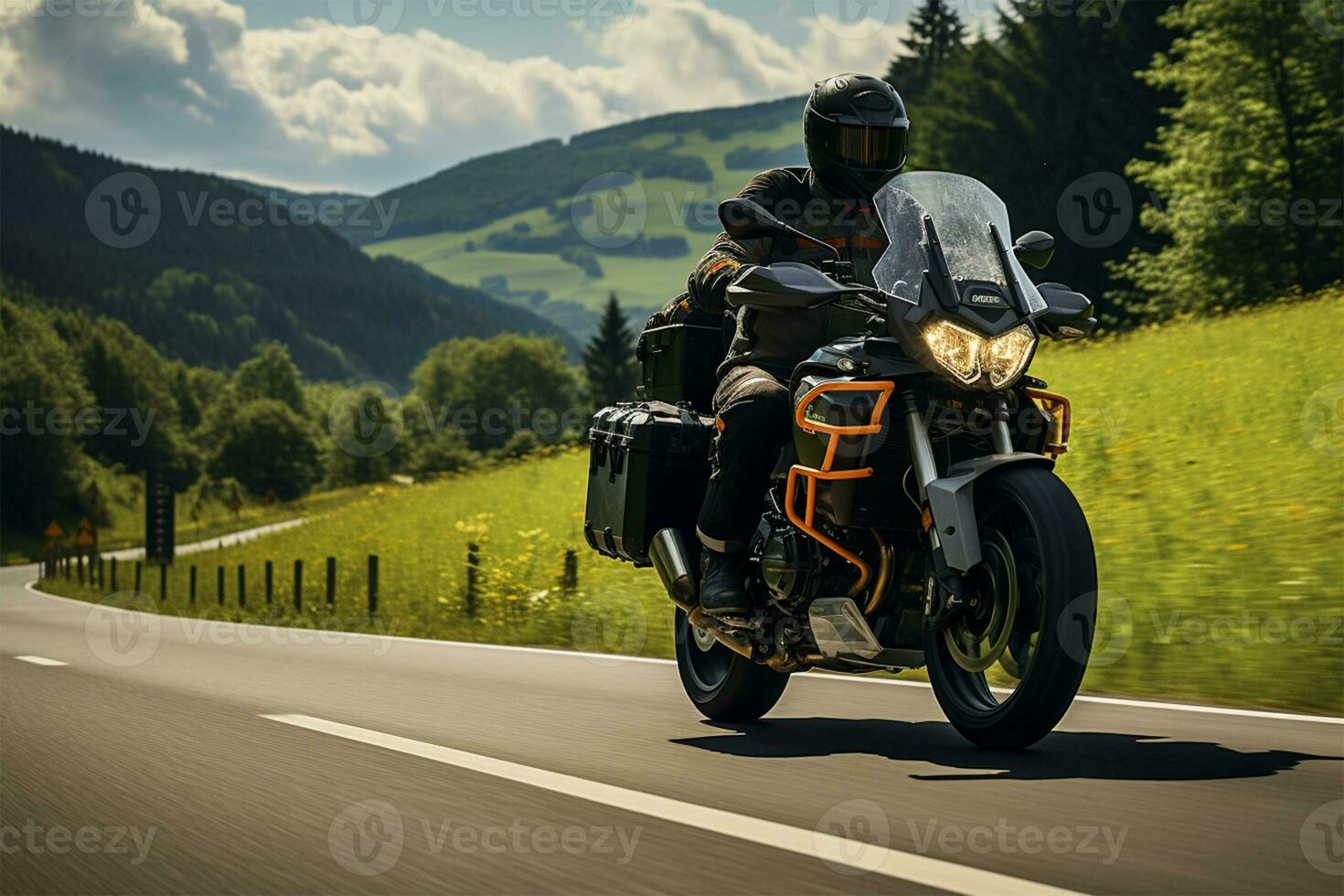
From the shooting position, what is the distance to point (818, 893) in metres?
3.66

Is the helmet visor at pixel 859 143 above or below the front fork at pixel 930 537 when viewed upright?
above

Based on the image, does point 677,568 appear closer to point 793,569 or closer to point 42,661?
point 793,569

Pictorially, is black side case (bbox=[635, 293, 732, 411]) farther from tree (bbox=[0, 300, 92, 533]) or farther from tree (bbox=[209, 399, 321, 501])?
tree (bbox=[209, 399, 321, 501])

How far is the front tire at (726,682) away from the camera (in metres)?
6.96

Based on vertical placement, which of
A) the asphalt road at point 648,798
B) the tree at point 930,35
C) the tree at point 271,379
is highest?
the tree at point 930,35

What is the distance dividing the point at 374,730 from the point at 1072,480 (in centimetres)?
918

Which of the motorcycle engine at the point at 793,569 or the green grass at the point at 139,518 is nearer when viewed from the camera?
the motorcycle engine at the point at 793,569

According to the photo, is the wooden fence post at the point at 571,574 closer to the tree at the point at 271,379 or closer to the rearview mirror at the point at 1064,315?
the rearview mirror at the point at 1064,315

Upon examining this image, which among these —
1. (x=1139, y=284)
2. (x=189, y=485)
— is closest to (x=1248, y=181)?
(x=1139, y=284)

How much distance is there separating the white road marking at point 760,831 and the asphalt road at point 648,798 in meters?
0.01

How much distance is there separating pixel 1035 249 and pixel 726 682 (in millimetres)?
2407

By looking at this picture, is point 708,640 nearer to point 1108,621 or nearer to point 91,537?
point 1108,621

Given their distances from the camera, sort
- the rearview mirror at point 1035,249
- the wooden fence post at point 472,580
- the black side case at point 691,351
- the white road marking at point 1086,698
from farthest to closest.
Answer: the wooden fence post at point 472,580, the black side case at point 691,351, the white road marking at point 1086,698, the rearview mirror at point 1035,249

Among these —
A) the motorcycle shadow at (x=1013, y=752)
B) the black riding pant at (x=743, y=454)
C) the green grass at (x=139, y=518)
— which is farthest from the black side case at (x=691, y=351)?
the green grass at (x=139, y=518)
